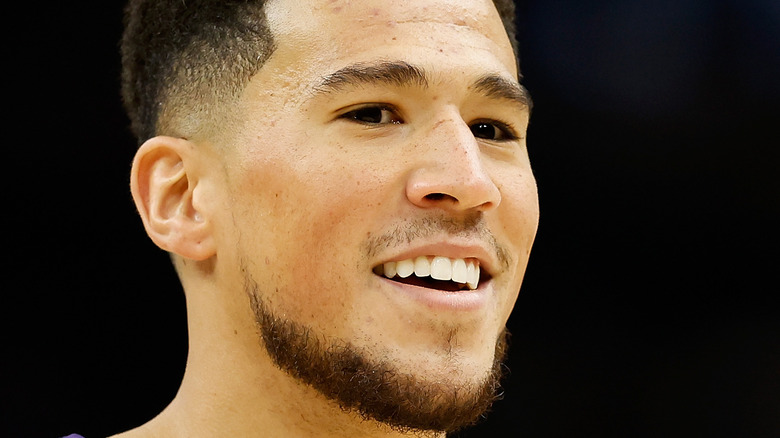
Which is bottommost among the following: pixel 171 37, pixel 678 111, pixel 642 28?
pixel 171 37

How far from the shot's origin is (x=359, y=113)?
1579mm

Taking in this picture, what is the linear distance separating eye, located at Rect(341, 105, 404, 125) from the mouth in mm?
254

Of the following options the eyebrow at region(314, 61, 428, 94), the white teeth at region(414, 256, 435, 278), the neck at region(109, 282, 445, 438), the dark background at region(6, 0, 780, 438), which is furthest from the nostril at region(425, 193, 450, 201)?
the dark background at region(6, 0, 780, 438)

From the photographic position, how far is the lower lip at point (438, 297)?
1495mm

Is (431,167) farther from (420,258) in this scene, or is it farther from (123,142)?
(123,142)

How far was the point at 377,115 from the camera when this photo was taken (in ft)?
5.22

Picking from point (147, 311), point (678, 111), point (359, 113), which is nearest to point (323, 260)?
point (359, 113)

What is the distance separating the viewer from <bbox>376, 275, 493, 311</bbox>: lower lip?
1495mm

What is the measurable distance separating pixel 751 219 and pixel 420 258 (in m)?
1.62

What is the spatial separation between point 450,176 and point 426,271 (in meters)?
0.17

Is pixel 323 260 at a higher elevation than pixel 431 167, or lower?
lower

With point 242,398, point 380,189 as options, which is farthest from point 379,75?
point 242,398

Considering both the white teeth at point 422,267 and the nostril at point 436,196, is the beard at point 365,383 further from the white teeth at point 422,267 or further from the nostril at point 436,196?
the nostril at point 436,196

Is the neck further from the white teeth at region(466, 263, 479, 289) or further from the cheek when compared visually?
the white teeth at region(466, 263, 479, 289)
